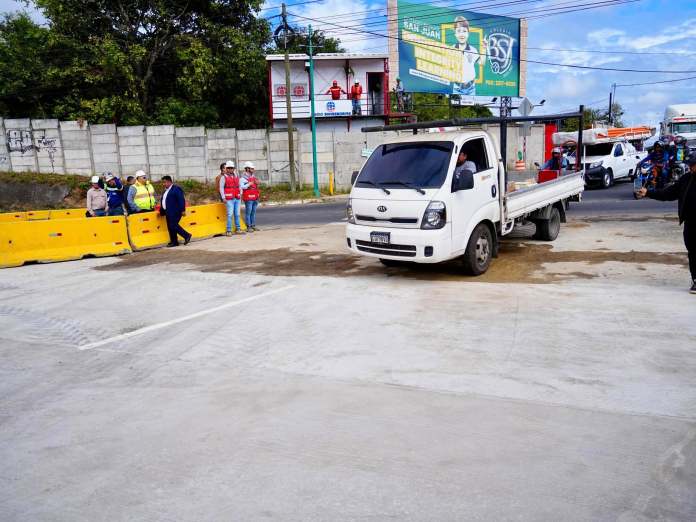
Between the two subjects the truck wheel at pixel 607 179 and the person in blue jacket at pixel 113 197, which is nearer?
the person in blue jacket at pixel 113 197

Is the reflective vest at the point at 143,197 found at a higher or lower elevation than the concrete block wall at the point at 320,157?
lower

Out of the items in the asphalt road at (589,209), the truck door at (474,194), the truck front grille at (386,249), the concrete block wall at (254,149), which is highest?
the concrete block wall at (254,149)

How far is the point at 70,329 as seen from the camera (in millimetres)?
7410

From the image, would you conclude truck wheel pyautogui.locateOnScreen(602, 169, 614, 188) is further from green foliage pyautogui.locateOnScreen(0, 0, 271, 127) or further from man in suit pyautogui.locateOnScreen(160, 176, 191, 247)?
green foliage pyautogui.locateOnScreen(0, 0, 271, 127)

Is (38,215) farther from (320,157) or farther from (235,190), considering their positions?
(320,157)

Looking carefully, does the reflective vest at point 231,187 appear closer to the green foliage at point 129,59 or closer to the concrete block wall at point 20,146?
the concrete block wall at point 20,146

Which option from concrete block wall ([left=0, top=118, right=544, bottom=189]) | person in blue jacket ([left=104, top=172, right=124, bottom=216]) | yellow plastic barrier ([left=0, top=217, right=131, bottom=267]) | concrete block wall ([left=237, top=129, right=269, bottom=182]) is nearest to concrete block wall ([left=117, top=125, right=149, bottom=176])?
concrete block wall ([left=0, top=118, right=544, bottom=189])

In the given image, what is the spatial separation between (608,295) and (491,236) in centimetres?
229

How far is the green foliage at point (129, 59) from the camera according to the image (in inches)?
1171

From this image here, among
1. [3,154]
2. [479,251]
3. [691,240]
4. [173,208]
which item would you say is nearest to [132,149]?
[3,154]

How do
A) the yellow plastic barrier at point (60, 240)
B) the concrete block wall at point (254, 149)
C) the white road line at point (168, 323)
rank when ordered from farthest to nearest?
the concrete block wall at point (254, 149)
the yellow plastic barrier at point (60, 240)
the white road line at point (168, 323)

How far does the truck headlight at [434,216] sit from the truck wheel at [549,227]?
4240 mm

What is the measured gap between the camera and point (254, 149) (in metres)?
28.1

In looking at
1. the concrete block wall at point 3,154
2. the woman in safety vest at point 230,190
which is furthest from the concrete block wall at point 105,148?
the woman in safety vest at point 230,190
